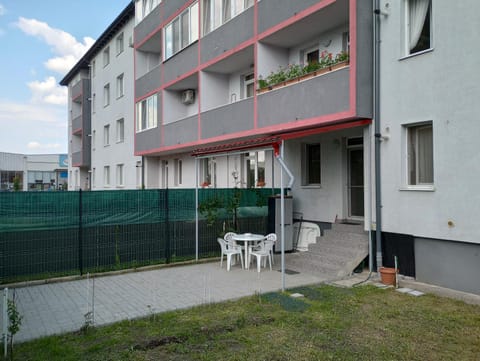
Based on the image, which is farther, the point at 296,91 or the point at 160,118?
the point at 160,118

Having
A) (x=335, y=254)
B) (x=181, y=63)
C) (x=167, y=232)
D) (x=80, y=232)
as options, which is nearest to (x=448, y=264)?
(x=335, y=254)

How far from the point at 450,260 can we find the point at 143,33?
1919cm

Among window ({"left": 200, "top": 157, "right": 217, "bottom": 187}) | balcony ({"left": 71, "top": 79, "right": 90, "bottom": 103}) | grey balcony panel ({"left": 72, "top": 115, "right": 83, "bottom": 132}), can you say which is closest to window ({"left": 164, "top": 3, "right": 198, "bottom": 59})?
window ({"left": 200, "top": 157, "right": 217, "bottom": 187})

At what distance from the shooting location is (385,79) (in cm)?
871

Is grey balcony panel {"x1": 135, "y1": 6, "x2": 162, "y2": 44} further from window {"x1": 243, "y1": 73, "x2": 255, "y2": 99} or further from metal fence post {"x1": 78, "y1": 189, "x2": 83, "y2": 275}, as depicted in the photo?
metal fence post {"x1": 78, "y1": 189, "x2": 83, "y2": 275}

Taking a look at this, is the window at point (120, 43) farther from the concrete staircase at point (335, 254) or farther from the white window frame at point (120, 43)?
the concrete staircase at point (335, 254)

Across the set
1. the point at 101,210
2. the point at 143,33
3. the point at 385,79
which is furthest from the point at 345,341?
the point at 143,33

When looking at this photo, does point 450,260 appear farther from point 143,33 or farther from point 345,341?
point 143,33

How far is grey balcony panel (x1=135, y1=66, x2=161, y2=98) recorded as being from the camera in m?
19.3

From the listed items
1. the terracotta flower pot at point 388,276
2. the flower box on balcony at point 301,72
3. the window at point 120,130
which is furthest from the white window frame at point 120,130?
the terracotta flower pot at point 388,276

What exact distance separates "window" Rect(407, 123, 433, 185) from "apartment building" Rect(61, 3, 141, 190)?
1770 cm

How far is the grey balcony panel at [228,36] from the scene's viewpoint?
12.6m

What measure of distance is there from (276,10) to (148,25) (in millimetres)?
11567

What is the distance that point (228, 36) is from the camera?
44.7ft
